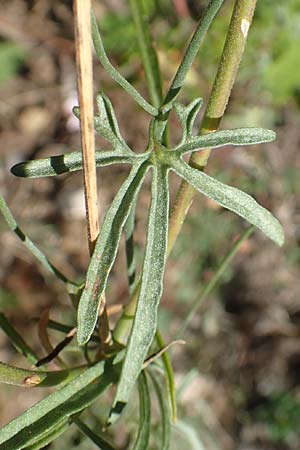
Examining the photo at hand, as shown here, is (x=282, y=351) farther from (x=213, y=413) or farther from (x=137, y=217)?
(x=137, y=217)

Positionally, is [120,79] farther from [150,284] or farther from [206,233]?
[206,233]

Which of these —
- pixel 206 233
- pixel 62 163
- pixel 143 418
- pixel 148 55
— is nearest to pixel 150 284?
pixel 62 163

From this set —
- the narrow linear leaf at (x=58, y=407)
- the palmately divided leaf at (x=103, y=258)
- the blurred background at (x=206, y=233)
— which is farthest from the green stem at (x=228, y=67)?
the blurred background at (x=206, y=233)

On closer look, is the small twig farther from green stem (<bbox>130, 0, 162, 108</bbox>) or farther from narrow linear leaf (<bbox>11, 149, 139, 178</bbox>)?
green stem (<bbox>130, 0, 162, 108</bbox>)

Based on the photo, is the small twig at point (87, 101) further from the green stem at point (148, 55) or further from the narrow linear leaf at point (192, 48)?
the green stem at point (148, 55)

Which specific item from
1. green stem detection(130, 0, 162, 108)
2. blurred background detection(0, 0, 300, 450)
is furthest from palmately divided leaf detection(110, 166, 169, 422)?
blurred background detection(0, 0, 300, 450)

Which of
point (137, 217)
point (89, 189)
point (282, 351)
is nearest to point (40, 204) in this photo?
point (137, 217)

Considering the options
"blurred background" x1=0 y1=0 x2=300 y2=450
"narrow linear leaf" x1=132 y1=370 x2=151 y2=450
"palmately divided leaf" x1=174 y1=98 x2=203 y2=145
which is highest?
"palmately divided leaf" x1=174 y1=98 x2=203 y2=145
